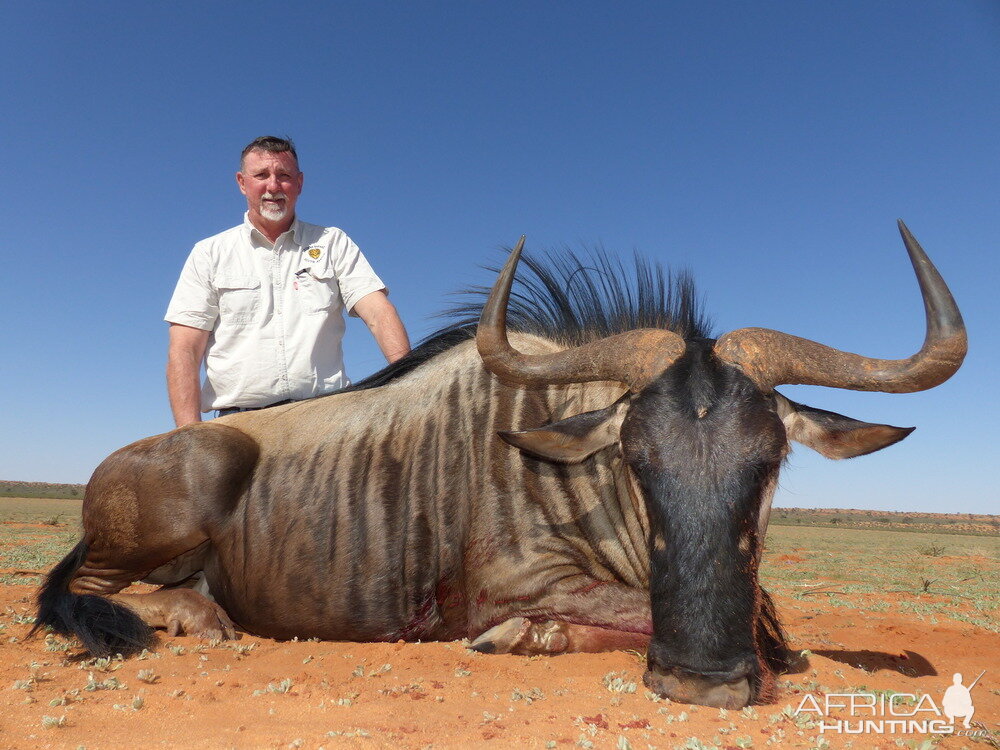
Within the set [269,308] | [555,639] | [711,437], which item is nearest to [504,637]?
[555,639]

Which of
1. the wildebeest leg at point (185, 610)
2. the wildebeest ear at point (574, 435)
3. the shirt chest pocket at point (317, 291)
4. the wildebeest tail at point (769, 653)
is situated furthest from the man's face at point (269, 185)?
the wildebeest tail at point (769, 653)

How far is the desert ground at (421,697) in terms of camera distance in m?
2.48

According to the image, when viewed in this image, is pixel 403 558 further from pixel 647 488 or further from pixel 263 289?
pixel 263 289

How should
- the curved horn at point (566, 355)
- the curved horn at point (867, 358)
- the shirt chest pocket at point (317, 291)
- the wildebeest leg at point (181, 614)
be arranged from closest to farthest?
the curved horn at point (867, 358) → the curved horn at point (566, 355) → the wildebeest leg at point (181, 614) → the shirt chest pocket at point (317, 291)

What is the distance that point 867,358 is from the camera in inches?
145

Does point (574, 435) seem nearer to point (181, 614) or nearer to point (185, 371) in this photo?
point (181, 614)

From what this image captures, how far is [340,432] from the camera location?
4.90 meters

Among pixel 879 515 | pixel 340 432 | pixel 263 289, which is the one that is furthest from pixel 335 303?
pixel 879 515

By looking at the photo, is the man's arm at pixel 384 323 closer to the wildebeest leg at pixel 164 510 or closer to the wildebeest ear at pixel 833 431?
the wildebeest leg at pixel 164 510

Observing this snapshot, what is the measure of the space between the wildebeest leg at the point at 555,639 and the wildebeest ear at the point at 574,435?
2.77ft

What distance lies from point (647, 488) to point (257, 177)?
4.91 meters

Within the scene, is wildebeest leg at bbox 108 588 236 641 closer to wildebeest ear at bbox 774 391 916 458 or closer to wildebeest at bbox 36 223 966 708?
wildebeest at bbox 36 223 966 708

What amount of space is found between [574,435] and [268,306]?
11.5 ft

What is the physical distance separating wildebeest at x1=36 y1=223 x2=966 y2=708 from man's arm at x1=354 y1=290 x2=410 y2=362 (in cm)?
118
